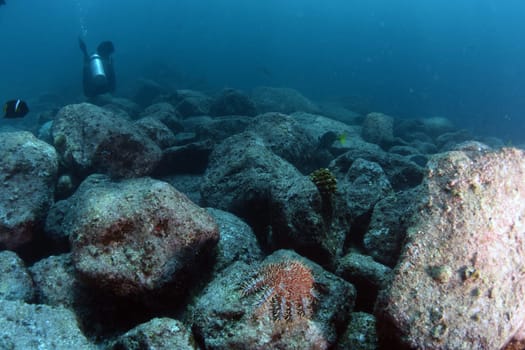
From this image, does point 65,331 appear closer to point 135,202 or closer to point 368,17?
point 135,202

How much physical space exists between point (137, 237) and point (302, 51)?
9198 centimetres

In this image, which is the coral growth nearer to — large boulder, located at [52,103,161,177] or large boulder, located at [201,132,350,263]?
large boulder, located at [201,132,350,263]

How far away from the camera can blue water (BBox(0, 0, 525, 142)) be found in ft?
129

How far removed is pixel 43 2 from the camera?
113 m

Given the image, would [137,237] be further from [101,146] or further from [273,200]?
[101,146]

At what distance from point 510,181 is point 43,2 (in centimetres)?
14919

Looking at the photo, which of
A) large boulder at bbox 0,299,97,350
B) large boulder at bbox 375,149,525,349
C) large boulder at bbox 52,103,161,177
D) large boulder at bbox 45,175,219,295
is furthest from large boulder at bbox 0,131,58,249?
large boulder at bbox 375,149,525,349

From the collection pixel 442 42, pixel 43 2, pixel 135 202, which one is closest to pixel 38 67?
pixel 43 2

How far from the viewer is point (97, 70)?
1429 cm

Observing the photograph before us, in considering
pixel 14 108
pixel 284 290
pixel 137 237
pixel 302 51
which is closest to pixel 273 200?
pixel 284 290

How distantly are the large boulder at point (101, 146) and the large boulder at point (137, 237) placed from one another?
2992mm

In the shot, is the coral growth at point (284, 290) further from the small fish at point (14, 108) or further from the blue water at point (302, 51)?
the blue water at point (302, 51)

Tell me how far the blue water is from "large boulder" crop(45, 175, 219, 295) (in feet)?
89.8

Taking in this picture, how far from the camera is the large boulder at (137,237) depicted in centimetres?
358
